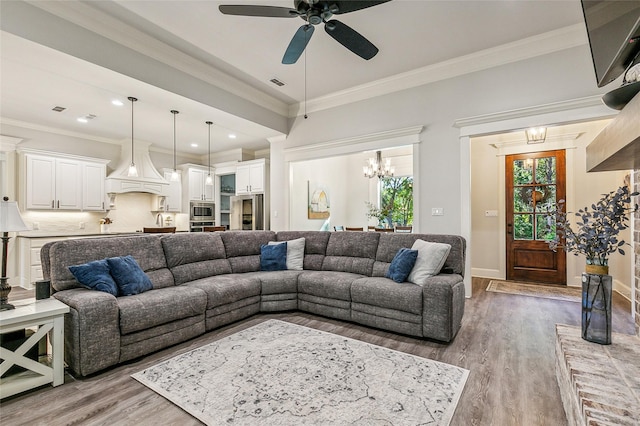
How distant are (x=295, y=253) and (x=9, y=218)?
2816 millimetres

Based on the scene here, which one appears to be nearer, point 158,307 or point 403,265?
point 158,307

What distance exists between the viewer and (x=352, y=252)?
13.0 ft

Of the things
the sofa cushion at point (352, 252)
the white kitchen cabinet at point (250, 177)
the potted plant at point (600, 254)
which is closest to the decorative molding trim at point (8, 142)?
the white kitchen cabinet at point (250, 177)

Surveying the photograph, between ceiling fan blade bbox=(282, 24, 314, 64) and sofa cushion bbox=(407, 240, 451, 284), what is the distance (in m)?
2.43

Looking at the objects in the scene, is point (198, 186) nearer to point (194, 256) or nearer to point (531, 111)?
point (194, 256)

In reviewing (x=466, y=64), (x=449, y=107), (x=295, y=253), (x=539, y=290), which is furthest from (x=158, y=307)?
(x=539, y=290)

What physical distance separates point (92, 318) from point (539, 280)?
6388 mm

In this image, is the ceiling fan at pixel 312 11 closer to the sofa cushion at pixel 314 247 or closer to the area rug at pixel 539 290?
the sofa cushion at pixel 314 247

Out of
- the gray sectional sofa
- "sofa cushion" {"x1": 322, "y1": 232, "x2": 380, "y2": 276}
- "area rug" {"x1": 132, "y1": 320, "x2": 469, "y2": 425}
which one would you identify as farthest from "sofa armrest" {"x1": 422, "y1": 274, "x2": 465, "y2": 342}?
"sofa cushion" {"x1": 322, "y1": 232, "x2": 380, "y2": 276}

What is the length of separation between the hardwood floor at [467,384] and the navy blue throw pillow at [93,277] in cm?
66

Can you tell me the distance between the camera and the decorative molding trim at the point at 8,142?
204 inches

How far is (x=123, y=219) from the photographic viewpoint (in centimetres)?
680

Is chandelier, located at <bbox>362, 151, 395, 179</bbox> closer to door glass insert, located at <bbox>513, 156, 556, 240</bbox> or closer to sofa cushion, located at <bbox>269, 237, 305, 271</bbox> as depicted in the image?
door glass insert, located at <bbox>513, 156, 556, 240</bbox>

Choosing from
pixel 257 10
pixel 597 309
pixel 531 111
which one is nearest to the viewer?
pixel 597 309
